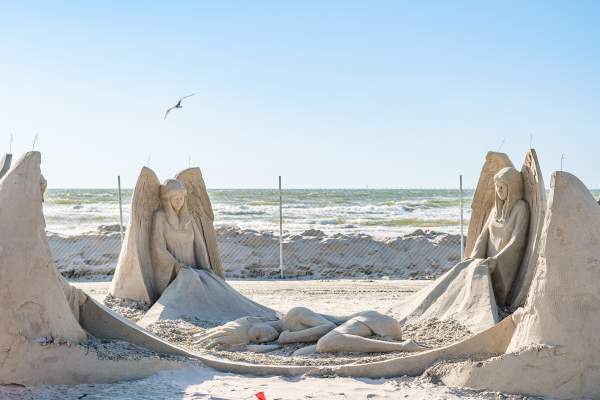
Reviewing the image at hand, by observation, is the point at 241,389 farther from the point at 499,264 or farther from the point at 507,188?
the point at 507,188

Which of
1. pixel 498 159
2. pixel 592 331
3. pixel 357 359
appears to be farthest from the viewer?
pixel 498 159

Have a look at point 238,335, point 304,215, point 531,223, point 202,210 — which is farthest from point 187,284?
point 304,215

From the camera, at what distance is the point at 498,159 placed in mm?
9242

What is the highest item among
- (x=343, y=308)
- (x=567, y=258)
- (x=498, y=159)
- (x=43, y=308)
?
(x=498, y=159)

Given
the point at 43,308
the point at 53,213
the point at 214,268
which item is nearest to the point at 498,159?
the point at 214,268

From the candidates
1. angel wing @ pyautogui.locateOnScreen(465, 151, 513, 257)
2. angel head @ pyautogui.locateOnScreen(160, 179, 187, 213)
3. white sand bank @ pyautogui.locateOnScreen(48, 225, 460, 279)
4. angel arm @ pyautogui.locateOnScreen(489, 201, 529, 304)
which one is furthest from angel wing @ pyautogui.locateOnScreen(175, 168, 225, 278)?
white sand bank @ pyautogui.locateOnScreen(48, 225, 460, 279)

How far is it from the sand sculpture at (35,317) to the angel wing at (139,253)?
3.05 m

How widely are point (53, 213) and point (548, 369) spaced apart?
30329 mm

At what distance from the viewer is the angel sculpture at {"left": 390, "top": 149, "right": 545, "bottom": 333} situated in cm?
830

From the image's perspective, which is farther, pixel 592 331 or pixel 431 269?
pixel 431 269

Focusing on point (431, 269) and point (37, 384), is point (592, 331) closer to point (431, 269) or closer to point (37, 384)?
point (37, 384)

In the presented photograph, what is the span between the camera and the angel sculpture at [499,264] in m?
8.30

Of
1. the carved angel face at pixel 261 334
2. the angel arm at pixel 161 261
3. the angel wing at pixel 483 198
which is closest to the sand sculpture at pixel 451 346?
the carved angel face at pixel 261 334

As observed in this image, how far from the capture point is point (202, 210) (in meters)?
10.1
